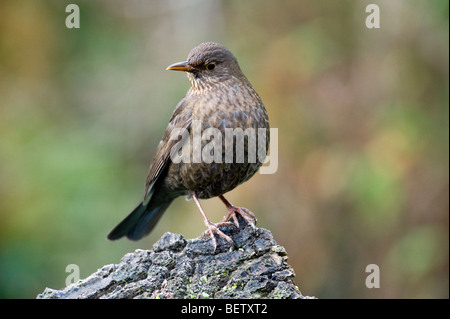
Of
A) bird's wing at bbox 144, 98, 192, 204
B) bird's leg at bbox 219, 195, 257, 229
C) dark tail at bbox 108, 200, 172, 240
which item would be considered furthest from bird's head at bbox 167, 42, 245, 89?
dark tail at bbox 108, 200, 172, 240

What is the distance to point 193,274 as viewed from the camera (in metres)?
3.36

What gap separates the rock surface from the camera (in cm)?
319

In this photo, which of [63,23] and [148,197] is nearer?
[148,197]

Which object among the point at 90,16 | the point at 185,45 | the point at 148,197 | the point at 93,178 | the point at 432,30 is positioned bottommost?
the point at 148,197

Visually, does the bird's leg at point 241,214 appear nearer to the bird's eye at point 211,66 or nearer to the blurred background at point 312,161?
the bird's eye at point 211,66

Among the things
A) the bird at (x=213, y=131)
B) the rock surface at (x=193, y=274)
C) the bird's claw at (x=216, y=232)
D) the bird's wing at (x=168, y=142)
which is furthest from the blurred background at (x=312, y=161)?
the rock surface at (x=193, y=274)

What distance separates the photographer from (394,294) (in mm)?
6582

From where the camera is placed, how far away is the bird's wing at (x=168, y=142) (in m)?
4.44

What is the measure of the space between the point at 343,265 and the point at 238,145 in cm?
332

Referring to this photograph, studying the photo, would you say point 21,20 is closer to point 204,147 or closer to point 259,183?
point 259,183

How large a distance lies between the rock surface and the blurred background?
11.1 feet

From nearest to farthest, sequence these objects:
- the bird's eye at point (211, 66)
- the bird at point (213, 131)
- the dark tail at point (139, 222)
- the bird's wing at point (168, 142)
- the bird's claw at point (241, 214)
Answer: the bird's claw at point (241, 214), the bird at point (213, 131), the bird's wing at point (168, 142), the bird's eye at point (211, 66), the dark tail at point (139, 222)

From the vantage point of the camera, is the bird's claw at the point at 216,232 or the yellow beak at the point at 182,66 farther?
the yellow beak at the point at 182,66

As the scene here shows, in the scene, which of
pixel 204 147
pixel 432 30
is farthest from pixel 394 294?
pixel 204 147
